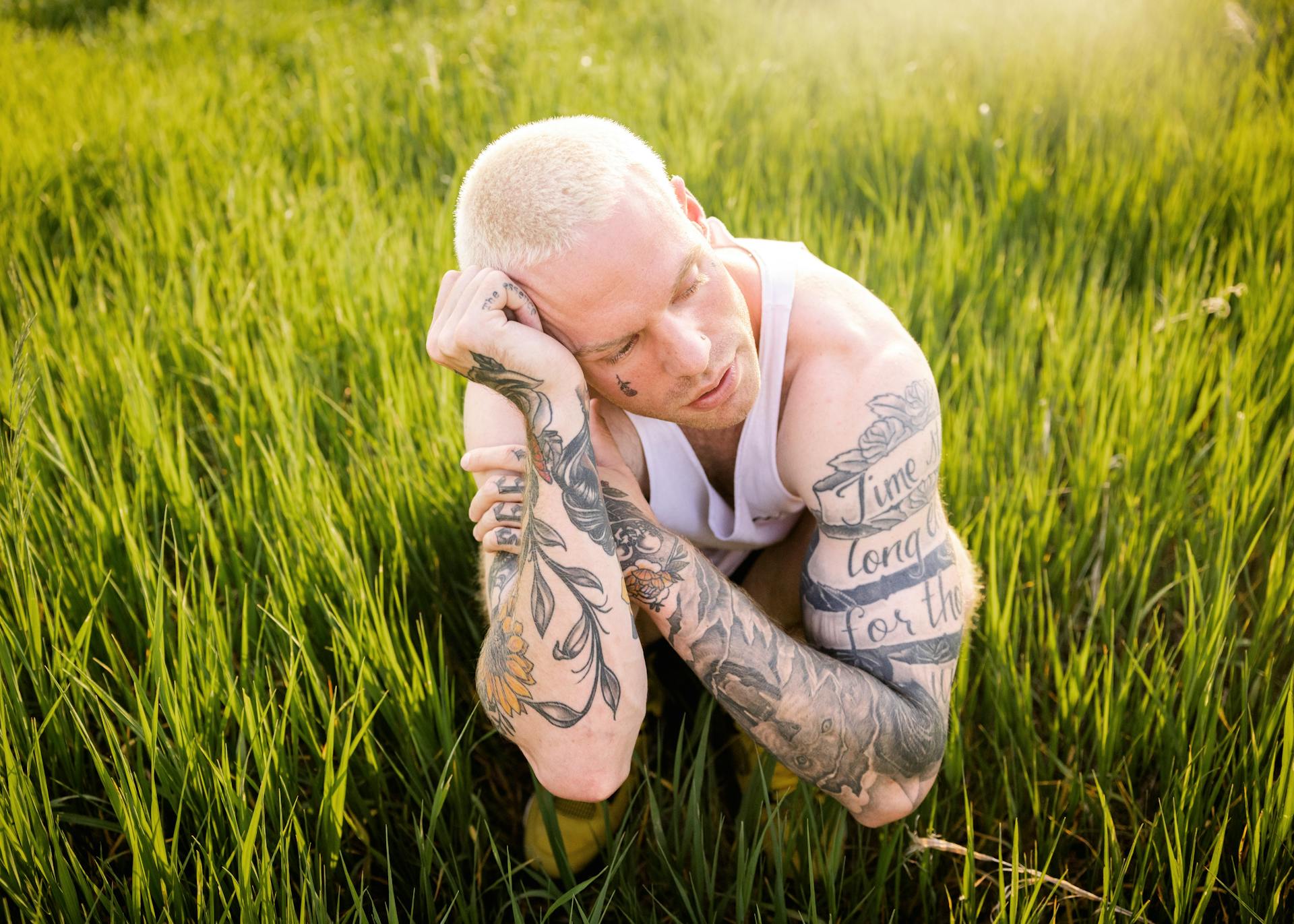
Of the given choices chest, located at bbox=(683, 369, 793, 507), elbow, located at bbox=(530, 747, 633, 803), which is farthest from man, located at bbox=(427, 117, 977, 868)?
chest, located at bbox=(683, 369, 793, 507)

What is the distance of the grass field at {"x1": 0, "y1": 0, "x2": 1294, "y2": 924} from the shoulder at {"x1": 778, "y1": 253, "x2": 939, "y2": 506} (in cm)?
45

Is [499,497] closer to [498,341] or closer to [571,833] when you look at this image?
[498,341]

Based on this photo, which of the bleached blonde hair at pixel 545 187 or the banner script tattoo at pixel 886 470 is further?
the banner script tattoo at pixel 886 470

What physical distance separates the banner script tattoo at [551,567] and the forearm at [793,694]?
4.4 inches

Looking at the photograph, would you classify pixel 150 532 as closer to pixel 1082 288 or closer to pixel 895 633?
pixel 895 633

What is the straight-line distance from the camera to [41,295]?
2.88 m

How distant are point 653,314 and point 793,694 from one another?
2.13ft

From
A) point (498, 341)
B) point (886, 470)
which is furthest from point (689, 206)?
point (886, 470)

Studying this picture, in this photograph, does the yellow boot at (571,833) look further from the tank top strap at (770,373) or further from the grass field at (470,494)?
the tank top strap at (770,373)

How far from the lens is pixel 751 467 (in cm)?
171

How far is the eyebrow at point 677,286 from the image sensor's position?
142cm

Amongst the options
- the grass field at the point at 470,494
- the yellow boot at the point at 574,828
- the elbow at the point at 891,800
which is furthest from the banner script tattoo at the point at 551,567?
the elbow at the point at 891,800

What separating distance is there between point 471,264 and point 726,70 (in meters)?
3.93

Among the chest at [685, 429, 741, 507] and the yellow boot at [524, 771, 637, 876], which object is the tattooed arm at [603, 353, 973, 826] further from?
the yellow boot at [524, 771, 637, 876]
